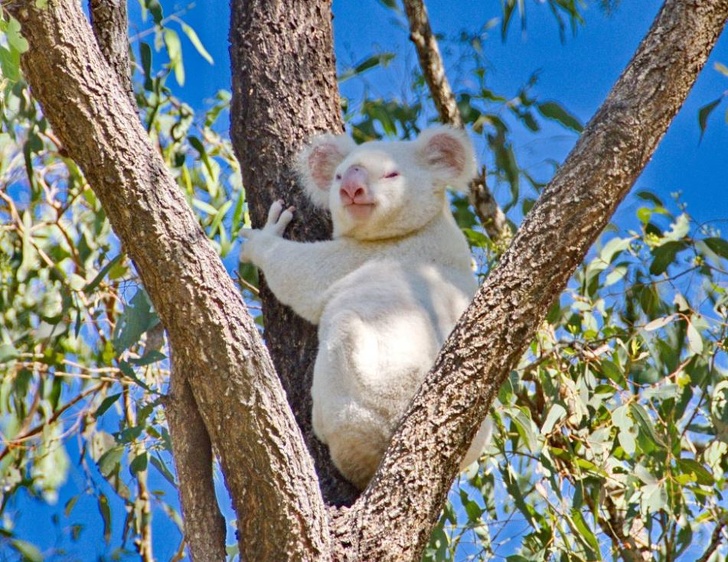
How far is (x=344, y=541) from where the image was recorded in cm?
205

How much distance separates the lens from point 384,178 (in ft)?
9.57

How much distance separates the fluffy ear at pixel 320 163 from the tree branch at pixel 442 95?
3.11 ft

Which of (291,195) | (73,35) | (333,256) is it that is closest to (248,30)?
(291,195)

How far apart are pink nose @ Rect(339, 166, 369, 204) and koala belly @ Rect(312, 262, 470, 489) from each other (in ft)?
0.99

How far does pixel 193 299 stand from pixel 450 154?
1.35 meters

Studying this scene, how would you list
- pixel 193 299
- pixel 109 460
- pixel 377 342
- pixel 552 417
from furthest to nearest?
pixel 552 417
pixel 109 460
pixel 377 342
pixel 193 299

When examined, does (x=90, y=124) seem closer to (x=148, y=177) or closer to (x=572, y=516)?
(x=148, y=177)

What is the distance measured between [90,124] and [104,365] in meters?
2.29

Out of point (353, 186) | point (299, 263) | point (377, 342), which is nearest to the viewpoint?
point (377, 342)

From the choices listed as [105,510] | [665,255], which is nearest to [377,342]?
[665,255]

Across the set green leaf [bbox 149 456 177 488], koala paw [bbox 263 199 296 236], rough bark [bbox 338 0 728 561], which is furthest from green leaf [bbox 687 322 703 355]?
green leaf [bbox 149 456 177 488]

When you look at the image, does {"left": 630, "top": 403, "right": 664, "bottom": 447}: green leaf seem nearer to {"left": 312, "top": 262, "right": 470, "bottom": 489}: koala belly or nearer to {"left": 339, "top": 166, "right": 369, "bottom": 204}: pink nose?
{"left": 312, "top": 262, "right": 470, "bottom": 489}: koala belly

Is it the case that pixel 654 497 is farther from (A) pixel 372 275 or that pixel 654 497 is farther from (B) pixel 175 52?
(B) pixel 175 52

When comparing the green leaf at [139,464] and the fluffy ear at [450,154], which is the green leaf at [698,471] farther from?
the green leaf at [139,464]
